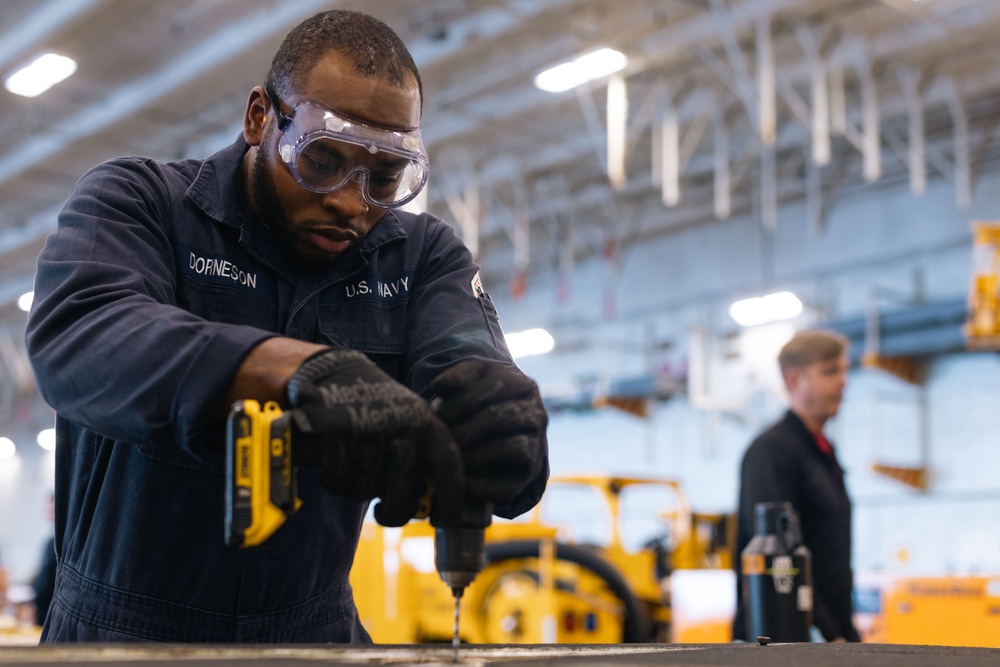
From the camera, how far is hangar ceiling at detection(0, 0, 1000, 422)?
35.8 ft

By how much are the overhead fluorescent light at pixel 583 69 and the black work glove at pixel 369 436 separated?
29.4 ft

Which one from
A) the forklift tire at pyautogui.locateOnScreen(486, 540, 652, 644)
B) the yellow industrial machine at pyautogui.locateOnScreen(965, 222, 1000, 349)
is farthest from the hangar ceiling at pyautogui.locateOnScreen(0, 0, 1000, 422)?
the forklift tire at pyautogui.locateOnScreen(486, 540, 652, 644)

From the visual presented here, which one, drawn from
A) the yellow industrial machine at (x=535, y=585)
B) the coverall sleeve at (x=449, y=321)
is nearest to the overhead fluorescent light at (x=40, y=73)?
the yellow industrial machine at (x=535, y=585)

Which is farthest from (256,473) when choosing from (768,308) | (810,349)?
(768,308)

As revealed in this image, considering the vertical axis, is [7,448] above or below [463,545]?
above

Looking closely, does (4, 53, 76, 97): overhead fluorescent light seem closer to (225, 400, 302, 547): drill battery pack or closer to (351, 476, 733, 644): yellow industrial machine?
(351, 476, 733, 644): yellow industrial machine

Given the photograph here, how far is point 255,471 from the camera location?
1.32 m

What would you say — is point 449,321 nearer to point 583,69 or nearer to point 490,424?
point 490,424

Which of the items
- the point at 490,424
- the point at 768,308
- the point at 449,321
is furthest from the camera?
the point at 768,308

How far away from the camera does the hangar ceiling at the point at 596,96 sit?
35.8 ft

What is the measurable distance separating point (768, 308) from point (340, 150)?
39.9ft

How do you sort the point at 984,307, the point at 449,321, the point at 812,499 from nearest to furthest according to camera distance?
the point at 449,321, the point at 812,499, the point at 984,307

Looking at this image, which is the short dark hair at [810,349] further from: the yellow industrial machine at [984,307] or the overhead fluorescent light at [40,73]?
the overhead fluorescent light at [40,73]

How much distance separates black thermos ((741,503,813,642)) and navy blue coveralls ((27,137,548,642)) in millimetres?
2213
